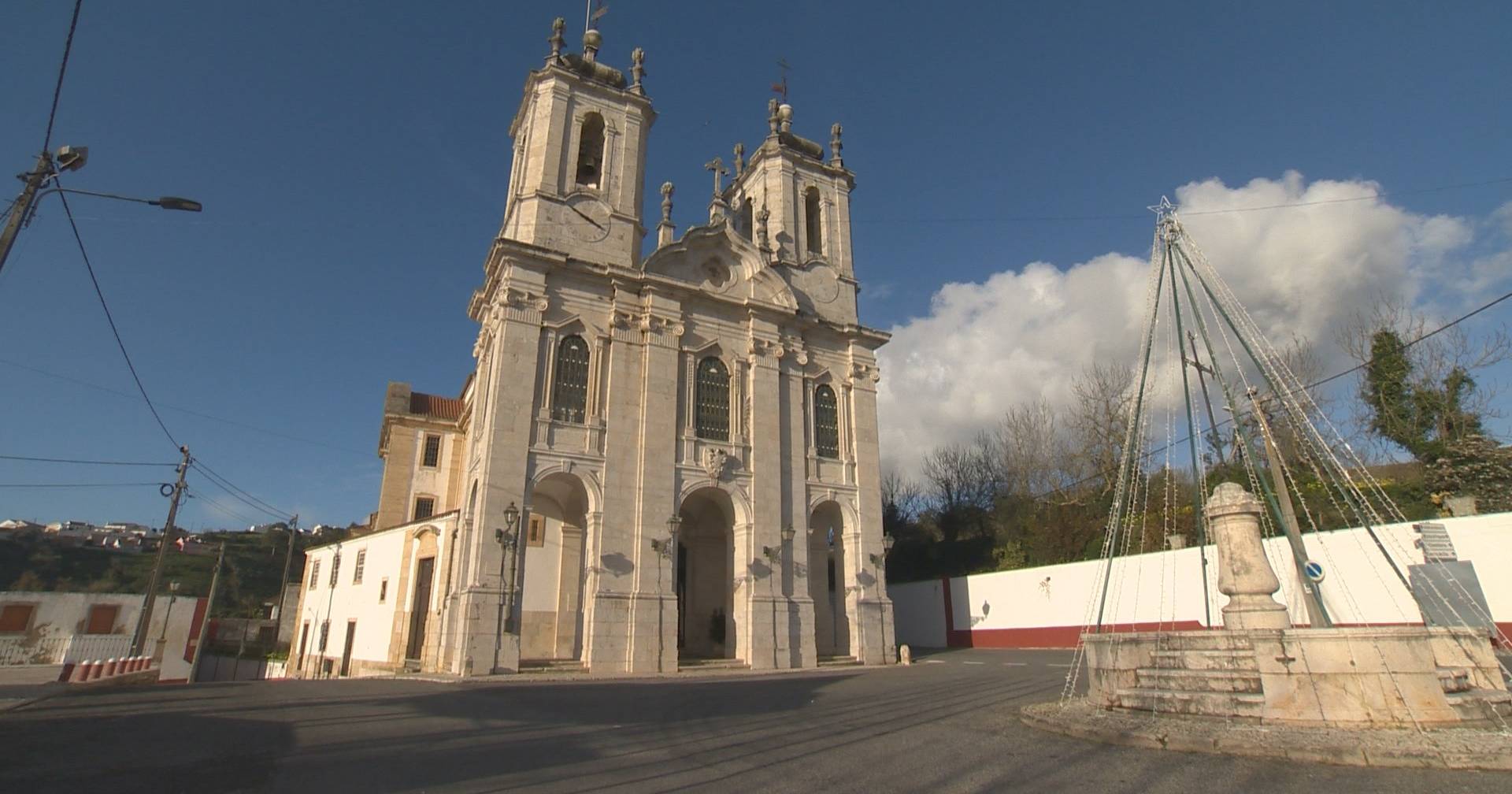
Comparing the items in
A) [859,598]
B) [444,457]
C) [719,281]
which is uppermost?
[719,281]

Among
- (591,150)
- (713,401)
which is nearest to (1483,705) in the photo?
(713,401)

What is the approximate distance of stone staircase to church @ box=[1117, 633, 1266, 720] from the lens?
8367 mm

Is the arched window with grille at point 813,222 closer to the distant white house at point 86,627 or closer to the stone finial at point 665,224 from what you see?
the stone finial at point 665,224

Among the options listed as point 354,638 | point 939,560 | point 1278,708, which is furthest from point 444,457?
point 1278,708

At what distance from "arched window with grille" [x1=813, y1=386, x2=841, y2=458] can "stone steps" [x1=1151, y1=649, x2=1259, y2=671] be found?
15208mm

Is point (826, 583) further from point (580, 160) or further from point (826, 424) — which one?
point (580, 160)

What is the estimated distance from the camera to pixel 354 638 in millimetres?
26375

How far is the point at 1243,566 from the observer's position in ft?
33.1

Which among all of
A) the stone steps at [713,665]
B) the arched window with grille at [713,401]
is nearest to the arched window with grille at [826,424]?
the arched window with grille at [713,401]

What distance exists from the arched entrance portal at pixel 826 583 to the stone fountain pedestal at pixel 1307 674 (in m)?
14.4

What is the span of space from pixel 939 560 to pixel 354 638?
81.7ft

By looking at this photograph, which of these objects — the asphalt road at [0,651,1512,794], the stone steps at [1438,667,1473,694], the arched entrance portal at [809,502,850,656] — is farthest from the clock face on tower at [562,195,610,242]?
the stone steps at [1438,667,1473,694]

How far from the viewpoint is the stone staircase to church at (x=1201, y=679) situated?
837 centimetres

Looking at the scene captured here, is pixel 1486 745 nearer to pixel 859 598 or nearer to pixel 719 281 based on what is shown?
pixel 859 598
